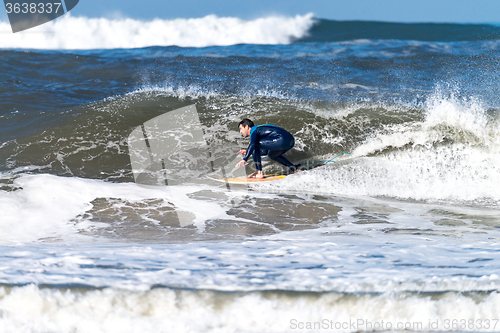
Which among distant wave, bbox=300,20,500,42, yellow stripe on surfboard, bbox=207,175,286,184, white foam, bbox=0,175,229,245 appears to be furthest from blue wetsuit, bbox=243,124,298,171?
distant wave, bbox=300,20,500,42

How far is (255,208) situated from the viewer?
5316 mm

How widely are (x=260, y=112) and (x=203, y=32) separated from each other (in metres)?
20.1

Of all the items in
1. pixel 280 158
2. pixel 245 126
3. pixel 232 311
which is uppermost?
pixel 245 126

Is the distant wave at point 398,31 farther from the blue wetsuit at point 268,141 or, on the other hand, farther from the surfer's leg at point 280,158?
the blue wetsuit at point 268,141

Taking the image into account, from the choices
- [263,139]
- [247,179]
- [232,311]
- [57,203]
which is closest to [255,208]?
[247,179]

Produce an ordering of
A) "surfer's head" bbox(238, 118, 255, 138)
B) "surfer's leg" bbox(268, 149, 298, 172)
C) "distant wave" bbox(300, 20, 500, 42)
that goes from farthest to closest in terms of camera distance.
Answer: "distant wave" bbox(300, 20, 500, 42), "surfer's leg" bbox(268, 149, 298, 172), "surfer's head" bbox(238, 118, 255, 138)

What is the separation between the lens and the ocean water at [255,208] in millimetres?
2137

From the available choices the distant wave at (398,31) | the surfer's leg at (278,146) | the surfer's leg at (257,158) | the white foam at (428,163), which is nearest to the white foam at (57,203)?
the surfer's leg at (257,158)

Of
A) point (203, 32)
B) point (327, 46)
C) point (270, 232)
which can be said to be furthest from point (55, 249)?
point (203, 32)

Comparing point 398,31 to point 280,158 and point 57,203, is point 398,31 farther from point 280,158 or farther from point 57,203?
point 57,203

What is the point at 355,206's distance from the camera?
554 centimetres

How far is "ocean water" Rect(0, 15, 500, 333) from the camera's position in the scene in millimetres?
2137

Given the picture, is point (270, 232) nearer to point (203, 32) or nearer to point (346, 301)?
point (346, 301)

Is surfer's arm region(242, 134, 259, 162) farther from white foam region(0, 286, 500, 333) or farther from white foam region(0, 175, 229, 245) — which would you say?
white foam region(0, 286, 500, 333)
